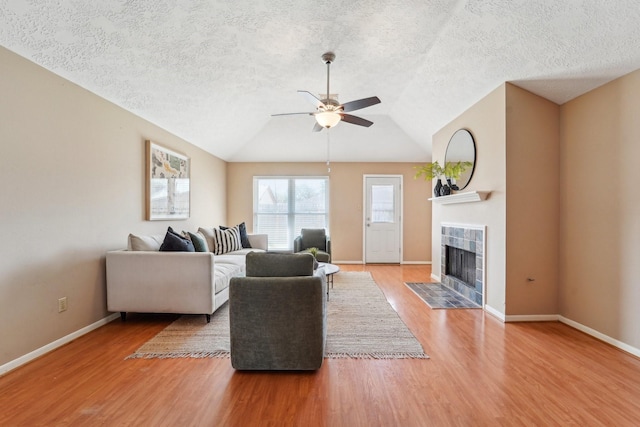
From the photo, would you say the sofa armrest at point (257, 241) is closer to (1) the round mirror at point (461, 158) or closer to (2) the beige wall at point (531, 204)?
(1) the round mirror at point (461, 158)

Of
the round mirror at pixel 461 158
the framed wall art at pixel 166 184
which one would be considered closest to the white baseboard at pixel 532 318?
the round mirror at pixel 461 158

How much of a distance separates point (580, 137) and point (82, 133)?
16.1 ft

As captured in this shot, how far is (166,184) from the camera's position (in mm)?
4180

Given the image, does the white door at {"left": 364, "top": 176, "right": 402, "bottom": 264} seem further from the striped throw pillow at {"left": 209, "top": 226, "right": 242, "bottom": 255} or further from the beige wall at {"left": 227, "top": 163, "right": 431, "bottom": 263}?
the striped throw pillow at {"left": 209, "top": 226, "right": 242, "bottom": 255}

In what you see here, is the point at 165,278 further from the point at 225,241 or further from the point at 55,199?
the point at 225,241

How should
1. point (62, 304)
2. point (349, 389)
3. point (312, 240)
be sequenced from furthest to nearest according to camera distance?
1. point (312, 240)
2. point (62, 304)
3. point (349, 389)

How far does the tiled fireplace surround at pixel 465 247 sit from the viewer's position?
12.0ft

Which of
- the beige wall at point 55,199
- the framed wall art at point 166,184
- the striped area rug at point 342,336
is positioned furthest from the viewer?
the framed wall art at point 166,184

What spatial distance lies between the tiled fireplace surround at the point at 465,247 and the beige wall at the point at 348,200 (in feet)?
6.26

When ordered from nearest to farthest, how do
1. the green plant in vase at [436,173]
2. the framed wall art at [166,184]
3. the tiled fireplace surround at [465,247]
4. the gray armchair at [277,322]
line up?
1. the gray armchair at [277,322]
2. the tiled fireplace surround at [465,247]
3. the framed wall art at [166,184]
4. the green plant in vase at [436,173]

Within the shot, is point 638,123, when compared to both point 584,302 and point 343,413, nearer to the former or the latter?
point 584,302

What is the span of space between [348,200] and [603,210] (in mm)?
4484

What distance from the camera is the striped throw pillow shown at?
485cm

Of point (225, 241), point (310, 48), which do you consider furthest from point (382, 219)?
point (310, 48)
